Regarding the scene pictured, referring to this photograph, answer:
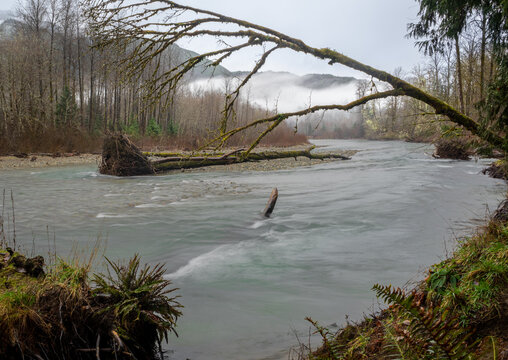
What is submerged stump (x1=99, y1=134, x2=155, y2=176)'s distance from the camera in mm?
17250

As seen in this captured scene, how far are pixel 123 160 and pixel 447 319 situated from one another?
16.7m

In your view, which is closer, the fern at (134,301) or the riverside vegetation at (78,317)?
the riverside vegetation at (78,317)

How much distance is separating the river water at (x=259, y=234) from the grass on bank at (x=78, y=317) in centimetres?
74

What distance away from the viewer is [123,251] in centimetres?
711

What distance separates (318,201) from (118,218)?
6.11 metres

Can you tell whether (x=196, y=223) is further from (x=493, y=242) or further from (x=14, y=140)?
(x=14, y=140)

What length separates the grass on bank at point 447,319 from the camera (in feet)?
6.47

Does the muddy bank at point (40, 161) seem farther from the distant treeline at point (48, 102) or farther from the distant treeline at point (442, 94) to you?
the distant treeline at point (442, 94)

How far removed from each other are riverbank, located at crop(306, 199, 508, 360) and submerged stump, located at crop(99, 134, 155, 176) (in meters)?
15.5

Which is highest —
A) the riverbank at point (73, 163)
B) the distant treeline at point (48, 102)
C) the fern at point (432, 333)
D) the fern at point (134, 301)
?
the distant treeline at point (48, 102)

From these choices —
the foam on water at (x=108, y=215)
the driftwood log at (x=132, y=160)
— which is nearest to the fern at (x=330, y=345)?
the foam on water at (x=108, y=215)

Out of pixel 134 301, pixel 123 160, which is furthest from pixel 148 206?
pixel 134 301

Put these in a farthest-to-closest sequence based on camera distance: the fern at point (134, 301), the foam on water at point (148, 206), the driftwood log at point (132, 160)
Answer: the driftwood log at point (132, 160) < the foam on water at point (148, 206) < the fern at point (134, 301)

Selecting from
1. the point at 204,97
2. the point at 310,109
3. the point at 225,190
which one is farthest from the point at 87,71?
the point at 310,109
